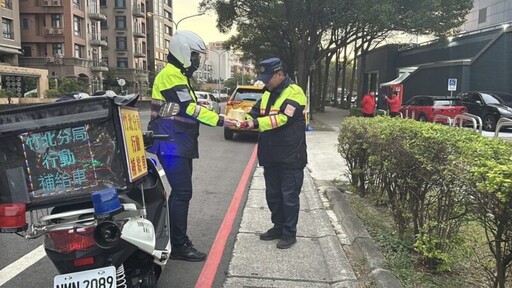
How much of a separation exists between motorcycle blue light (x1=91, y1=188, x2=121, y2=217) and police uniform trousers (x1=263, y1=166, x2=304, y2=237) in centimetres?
235

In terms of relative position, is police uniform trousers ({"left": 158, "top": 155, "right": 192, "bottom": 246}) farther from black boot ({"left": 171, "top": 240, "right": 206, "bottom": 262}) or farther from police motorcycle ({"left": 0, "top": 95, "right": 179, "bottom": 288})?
police motorcycle ({"left": 0, "top": 95, "right": 179, "bottom": 288})

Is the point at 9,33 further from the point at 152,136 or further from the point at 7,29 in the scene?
the point at 152,136

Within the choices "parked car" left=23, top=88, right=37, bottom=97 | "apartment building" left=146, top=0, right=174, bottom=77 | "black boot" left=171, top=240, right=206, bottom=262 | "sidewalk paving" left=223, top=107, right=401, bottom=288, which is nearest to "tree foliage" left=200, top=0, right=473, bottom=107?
"sidewalk paving" left=223, top=107, right=401, bottom=288

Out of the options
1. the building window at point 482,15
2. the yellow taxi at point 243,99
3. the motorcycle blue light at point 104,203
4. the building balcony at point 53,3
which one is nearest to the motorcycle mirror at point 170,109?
the motorcycle blue light at point 104,203

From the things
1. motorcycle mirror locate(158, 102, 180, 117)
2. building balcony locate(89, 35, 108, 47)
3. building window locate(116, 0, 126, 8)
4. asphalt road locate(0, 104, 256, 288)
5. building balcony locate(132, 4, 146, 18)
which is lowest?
asphalt road locate(0, 104, 256, 288)

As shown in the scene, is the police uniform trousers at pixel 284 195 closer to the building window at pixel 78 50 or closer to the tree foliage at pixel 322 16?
the tree foliage at pixel 322 16

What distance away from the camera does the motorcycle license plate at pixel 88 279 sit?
2.49m

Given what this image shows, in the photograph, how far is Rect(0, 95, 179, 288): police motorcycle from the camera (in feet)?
8.05

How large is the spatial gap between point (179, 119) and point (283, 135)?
1.07 meters

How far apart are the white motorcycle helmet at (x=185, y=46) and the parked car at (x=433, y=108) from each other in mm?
17570

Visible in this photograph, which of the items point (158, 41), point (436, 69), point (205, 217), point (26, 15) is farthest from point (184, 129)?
point (158, 41)

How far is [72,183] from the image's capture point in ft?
8.36

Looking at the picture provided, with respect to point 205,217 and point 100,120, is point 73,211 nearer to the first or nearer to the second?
point 100,120

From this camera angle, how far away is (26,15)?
50.7 m
